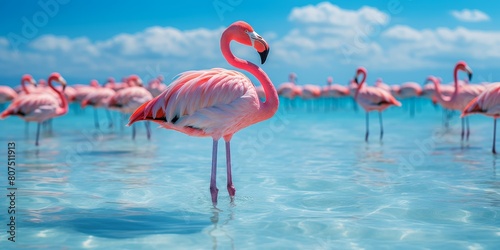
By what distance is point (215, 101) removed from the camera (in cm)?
459

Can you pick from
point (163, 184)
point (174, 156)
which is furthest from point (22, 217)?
point (174, 156)

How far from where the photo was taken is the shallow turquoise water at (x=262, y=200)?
3959mm

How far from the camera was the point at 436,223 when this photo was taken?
439cm

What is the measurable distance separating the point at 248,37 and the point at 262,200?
1539 mm

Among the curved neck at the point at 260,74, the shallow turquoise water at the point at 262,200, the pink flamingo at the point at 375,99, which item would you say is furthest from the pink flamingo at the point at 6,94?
the curved neck at the point at 260,74

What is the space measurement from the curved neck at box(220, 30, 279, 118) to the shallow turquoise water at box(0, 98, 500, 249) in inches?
34.2

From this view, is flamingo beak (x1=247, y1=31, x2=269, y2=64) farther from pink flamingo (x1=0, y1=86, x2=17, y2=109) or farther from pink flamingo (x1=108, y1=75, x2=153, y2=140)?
pink flamingo (x1=0, y1=86, x2=17, y2=109)

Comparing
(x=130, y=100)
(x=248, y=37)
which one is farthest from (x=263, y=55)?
(x=130, y=100)

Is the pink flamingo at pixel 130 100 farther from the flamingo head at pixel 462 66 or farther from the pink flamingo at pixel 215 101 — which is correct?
the pink flamingo at pixel 215 101

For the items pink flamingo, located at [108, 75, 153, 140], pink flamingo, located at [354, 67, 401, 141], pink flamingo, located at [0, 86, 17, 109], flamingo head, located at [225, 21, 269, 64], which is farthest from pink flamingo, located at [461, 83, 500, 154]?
pink flamingo, located at [0, 86, 17, 109]

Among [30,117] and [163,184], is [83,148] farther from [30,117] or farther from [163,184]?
[163,184]

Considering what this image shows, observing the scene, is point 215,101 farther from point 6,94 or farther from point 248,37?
point 6,94

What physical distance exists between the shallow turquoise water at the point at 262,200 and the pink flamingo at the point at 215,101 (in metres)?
0.71

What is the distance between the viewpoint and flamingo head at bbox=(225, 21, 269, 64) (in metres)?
4.62
